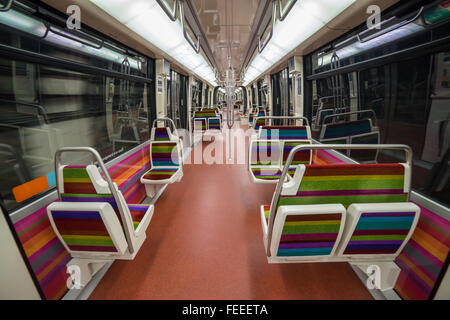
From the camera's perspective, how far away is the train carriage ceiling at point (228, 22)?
2.00 m

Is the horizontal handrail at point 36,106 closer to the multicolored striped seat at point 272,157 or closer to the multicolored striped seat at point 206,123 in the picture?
the multicolored striped seat at point 272,157

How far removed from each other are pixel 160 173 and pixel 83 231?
84.7 inches

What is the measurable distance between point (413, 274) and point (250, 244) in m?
1.40

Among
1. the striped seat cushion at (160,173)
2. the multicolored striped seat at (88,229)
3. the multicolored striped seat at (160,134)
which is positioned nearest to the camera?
the multicolored striped seat at (88,229)

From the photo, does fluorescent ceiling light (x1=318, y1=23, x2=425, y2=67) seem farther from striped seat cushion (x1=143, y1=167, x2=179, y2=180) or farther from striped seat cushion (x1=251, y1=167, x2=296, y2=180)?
striped seat cushion (x1=143, y1=167, x2=179, y2=180)

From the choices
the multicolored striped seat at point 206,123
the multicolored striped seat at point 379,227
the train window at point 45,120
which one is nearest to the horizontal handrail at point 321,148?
the multicolored striped seat at point 379,227

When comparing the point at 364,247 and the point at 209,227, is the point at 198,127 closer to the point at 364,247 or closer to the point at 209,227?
the point at 209,227

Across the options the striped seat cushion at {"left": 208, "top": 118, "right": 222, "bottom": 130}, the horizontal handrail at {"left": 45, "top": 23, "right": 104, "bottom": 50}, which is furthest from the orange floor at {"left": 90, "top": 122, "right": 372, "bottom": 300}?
the striped seat cushion at {"left": 208, "top": 118, "right": 222, "bottom": 130}

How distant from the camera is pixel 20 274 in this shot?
137cm

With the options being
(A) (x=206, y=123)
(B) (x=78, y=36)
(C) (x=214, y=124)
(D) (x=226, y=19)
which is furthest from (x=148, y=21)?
(C) (x=214, y=124)

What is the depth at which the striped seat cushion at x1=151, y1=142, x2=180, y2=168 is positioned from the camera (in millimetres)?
3879

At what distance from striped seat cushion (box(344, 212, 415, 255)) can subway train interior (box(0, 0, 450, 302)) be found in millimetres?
11

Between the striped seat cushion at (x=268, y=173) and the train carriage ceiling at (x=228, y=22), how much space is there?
1939 mm
